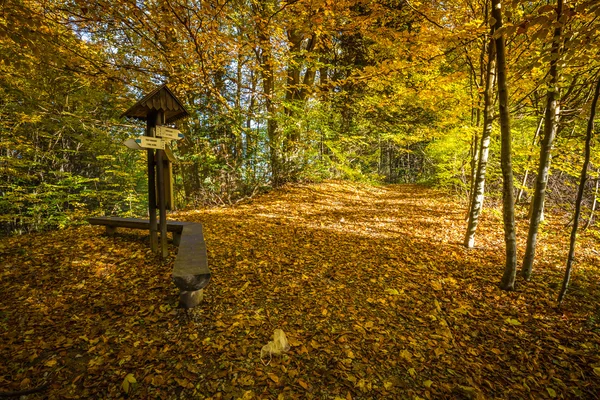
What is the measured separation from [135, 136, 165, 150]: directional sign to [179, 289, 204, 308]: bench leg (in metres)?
2.64

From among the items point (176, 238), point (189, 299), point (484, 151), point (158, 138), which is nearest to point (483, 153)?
point (484, 151)

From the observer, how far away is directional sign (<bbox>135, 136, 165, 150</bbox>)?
4384 mm

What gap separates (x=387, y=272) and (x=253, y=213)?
4.81 metres

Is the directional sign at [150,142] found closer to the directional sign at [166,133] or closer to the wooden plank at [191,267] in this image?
the directional sign at [166,133]

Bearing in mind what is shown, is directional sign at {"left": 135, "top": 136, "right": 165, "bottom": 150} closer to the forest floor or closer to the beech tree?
the forest floor

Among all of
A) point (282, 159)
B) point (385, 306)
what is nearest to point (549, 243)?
point (385, 306)

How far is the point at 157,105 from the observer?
4.59 metres

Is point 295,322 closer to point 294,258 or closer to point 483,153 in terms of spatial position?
point 294,258

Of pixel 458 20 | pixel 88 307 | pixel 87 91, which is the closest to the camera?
pixel 88 307

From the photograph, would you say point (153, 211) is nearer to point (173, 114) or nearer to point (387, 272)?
point (173, 114)

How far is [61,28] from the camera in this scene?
8320mm

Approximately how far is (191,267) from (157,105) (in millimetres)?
3038

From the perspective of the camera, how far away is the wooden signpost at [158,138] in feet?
14.9

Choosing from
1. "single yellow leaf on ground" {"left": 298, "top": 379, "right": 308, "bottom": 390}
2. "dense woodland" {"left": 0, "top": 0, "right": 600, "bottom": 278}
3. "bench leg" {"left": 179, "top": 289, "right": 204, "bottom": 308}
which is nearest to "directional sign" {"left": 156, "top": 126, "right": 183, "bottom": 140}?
"bench leg" {"left": 179, "top": 289, "right": 204, "bottom": 308}
